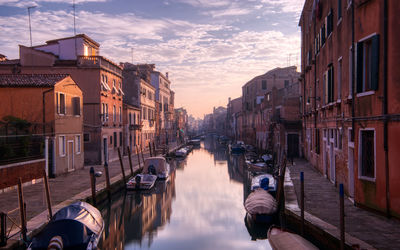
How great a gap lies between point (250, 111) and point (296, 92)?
67.7ft

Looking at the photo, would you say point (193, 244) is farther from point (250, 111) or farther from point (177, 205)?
point (250, 111)

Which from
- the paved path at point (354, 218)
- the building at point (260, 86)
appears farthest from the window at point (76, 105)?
the building at point (260, 86)

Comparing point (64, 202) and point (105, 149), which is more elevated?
point (105, 149)

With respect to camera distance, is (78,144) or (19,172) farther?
(78,144)

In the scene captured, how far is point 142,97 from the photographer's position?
38.8 m

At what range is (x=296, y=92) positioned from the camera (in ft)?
110

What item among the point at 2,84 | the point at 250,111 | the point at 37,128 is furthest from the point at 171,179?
the point at 250,111

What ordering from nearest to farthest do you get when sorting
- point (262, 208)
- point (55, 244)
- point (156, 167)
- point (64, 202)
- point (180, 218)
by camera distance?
point (55, 244), point (262, 208), point (64, 202), point (180, 218), point (156, 167)

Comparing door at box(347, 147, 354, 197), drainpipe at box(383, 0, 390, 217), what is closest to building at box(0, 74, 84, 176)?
door at box(347, 147, 354, 197)

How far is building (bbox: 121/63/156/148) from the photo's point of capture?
36.4m

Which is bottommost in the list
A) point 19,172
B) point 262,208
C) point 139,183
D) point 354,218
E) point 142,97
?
point 139,183

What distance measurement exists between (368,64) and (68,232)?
9.82 m

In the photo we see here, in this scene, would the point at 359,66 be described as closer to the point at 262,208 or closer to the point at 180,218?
the point at 262,208

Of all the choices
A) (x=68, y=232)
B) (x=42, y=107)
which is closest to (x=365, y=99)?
(x=68, y=232)
